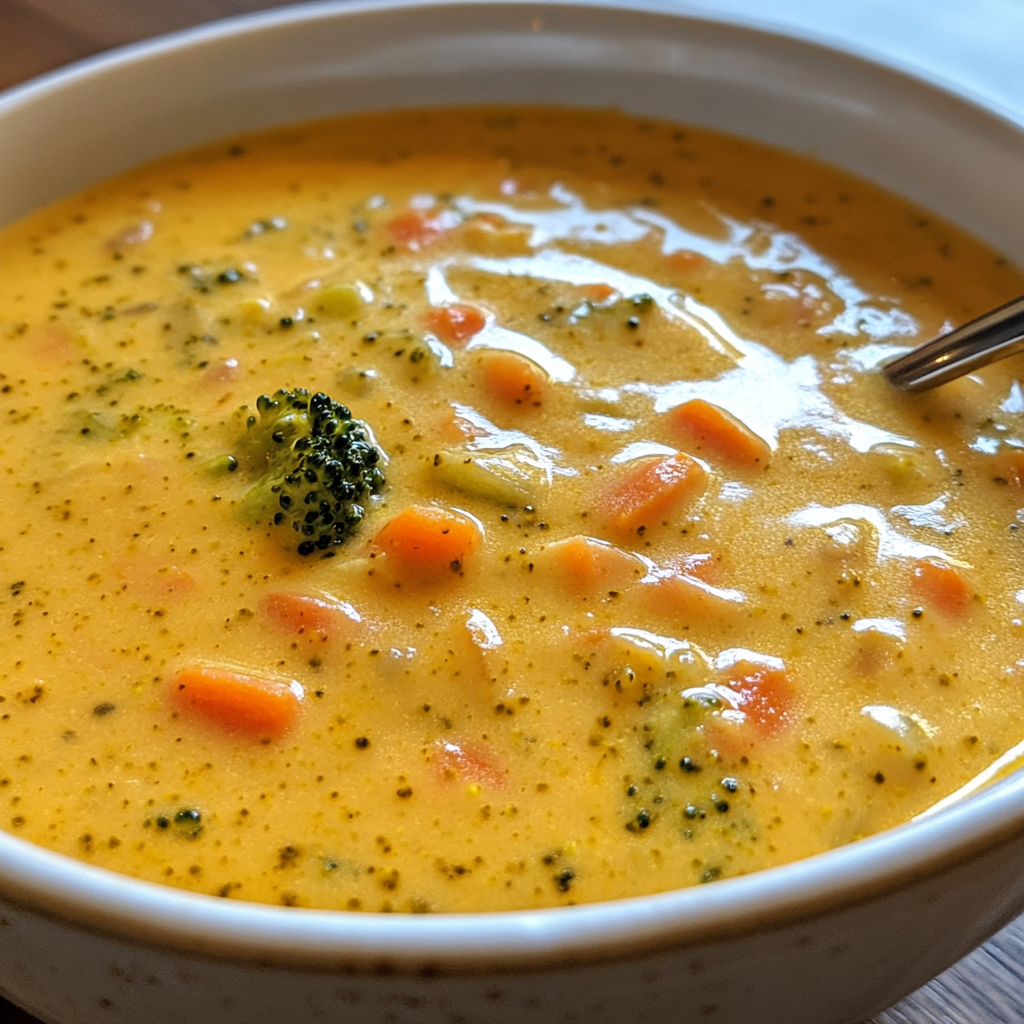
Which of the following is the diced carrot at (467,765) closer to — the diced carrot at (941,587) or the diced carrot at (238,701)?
the diced carrot at (238,701)

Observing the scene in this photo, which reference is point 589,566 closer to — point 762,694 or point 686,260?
point 762,694

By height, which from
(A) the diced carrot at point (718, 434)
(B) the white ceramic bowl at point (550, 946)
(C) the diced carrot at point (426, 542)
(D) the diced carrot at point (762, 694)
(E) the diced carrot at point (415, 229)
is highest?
(E) the diced carrot at point (415, 229)

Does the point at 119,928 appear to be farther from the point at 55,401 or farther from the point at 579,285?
the point at 579,285

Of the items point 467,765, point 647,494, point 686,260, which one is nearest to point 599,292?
point 686,260

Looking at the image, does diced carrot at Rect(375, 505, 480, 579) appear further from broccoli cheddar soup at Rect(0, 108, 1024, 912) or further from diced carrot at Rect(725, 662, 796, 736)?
diced carrot at Rect(725, 662, 796, 736)

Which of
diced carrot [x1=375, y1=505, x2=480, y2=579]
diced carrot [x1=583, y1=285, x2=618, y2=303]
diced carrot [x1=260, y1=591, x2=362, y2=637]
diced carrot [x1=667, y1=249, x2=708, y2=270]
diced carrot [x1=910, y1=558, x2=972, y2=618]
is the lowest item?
diced carrot [x1=260, y1=591, x2=362, y2=637]

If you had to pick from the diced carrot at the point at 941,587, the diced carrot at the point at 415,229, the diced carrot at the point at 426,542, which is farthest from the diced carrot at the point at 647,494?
the diced carrot at the point at 415,229

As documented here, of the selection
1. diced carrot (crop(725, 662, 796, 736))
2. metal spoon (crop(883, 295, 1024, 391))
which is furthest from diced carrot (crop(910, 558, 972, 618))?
metal spoon (crop(883, 295, 1024, 391))
